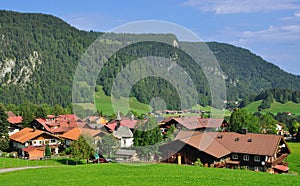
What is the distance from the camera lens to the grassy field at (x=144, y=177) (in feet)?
76.6

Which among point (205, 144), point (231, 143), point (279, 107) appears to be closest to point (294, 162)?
point (231, 143)

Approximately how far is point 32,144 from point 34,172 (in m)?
21.2

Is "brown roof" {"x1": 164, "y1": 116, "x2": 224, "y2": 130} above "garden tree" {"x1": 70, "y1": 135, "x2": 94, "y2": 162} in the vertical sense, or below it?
above

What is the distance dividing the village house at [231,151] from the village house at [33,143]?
2022cm

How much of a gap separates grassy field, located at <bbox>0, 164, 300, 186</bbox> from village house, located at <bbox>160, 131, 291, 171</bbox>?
5598mm

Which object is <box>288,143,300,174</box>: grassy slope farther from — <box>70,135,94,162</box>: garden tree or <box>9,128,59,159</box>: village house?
<box>9,128,59,159</box>: village house

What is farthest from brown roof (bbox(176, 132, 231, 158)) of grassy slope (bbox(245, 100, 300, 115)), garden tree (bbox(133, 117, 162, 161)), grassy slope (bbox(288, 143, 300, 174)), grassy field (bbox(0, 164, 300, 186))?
grassy slope (bbox(245, 100, 300, 115))

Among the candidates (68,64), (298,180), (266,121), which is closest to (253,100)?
(68,64)

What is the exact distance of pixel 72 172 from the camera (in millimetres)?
27922

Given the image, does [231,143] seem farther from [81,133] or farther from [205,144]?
[81,133]

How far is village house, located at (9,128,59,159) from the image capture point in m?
47.6

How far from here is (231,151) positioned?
3684 centimetres

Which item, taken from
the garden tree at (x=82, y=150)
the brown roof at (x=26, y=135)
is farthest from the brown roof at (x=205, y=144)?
the brown roof at (x=26, y=135)

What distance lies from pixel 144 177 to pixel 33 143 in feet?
98.3
